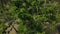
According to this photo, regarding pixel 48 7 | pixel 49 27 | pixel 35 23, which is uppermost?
pixel 48 7

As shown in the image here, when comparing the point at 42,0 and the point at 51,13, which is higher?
the point at 42,0

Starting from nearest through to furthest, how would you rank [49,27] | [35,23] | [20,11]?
[20,11] → [35,23] → [49,27]

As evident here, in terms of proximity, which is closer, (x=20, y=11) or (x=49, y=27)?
(x=20, y=11)

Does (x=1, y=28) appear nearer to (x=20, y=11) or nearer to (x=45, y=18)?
(x=20, y=11)

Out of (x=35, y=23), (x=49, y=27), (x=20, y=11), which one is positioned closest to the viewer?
(x=20, y=11)

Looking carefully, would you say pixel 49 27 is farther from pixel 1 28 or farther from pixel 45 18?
pixel 1 28

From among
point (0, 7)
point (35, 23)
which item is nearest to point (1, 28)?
point (0, 7)

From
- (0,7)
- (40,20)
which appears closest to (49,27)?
(40,20)
